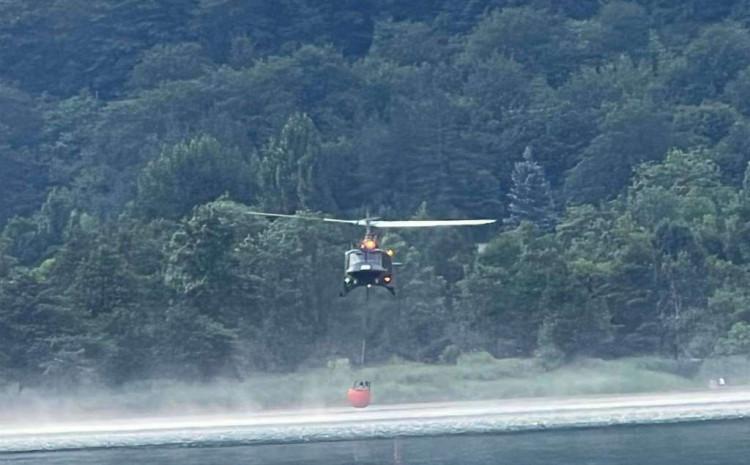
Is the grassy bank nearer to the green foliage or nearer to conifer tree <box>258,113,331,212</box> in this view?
conifer tree <box>258,113,331,212</box>

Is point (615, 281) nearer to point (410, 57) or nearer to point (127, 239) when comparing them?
point (127, 239)

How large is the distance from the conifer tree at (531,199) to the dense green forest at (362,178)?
0.68 feet

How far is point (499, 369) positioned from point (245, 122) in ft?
152

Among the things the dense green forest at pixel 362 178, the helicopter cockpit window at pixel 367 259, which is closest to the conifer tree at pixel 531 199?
the dense green forest at pixel 362 178

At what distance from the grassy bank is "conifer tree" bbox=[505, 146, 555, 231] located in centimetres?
2407

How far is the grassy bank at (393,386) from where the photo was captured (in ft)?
222

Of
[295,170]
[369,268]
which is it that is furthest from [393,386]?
[295,170]

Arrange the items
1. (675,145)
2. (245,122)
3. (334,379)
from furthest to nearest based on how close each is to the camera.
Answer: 1. (245,122)
2. (675,145)
3. (334,379)

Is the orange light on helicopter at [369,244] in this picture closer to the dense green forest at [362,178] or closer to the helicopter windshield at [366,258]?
the helicopter windshield at [366,258]

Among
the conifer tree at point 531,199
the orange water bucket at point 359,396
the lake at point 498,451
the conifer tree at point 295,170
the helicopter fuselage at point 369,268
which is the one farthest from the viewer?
the conifer tree at point 531,199

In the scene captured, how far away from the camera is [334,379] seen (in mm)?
69500

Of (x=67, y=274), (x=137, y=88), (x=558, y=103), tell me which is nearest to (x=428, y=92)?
(x=558, y=103)

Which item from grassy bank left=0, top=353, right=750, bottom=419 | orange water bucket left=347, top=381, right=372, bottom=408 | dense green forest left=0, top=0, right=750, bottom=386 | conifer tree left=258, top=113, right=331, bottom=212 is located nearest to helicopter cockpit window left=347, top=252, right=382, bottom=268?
orange water bucket left=347, top=381, right=372, bottom=408

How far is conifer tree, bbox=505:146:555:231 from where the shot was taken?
96.9 m
